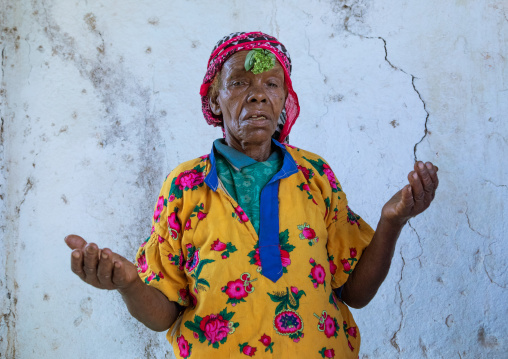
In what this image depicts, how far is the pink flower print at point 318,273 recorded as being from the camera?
62.8 inches

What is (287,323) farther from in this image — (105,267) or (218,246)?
(105,267)

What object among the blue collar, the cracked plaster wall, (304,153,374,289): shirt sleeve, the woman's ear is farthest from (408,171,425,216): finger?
the cracked plaster wall

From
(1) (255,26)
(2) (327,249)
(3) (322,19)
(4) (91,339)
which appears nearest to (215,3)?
(1) (255,26)

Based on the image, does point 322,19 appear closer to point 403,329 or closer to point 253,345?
point 403,329

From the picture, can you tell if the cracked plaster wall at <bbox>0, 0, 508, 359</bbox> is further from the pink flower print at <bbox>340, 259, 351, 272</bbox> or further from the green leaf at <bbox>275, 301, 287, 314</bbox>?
the green leaf at <bbox>275, 301, 287, 314</bbox>

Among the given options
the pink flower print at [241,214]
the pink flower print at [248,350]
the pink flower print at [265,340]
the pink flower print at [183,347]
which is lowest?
the pink flower print at [183,347]

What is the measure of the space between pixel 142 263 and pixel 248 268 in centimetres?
37

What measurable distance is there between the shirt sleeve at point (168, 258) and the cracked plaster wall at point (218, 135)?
1.19 metres

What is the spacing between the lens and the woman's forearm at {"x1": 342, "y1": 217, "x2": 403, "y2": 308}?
64.4 inches

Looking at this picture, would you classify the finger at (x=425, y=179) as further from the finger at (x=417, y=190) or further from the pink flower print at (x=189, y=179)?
the pink flower print at (x=189, y=179)

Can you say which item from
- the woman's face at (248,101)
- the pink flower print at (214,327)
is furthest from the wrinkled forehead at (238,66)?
the pink flower print at (214,327)

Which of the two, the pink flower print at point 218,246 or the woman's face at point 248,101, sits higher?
the woman's face at point 248,101

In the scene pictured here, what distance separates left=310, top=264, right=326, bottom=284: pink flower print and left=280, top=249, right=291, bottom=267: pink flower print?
8 centimetres

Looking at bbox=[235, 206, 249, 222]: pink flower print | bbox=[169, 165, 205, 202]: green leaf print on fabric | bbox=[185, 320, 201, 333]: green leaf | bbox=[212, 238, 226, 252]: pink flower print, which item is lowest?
bbox=[185, 320, 201, 333]: green leaf
